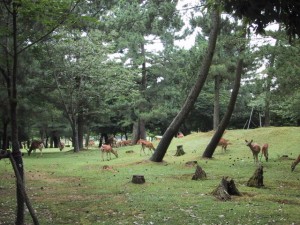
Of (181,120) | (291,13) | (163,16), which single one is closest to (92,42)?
(163,16)

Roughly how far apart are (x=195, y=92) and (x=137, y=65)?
18.4m

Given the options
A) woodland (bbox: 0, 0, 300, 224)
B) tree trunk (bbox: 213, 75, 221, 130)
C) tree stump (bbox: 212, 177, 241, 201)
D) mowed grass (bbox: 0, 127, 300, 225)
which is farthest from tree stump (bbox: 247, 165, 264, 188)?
tree trunk (bbox: 213, 75, 221, 130)

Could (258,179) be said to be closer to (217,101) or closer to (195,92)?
(195,92)

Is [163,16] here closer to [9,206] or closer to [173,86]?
[9,206]

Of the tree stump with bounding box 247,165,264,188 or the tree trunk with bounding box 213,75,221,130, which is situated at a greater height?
the tree trunk with bounding box 213,75,221,130

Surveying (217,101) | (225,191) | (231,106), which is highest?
(217,101)

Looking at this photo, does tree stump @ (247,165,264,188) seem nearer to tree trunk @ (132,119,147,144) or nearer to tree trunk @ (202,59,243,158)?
tree trunk @ (202,59,243,158)

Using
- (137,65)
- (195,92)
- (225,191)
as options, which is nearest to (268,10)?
(225,191)

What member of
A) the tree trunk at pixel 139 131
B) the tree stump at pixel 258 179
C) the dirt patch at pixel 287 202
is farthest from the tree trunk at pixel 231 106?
the tree trunk at pixel 139 131

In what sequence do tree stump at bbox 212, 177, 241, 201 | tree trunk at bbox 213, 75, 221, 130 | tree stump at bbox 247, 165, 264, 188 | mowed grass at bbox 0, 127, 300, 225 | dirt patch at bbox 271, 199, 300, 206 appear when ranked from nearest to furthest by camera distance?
mowed grass at bbox 0, 127, 300, 225
dirt patch at bbox 271, 199, 300, 206
tree stump at bbox 212, 177, 241, 201
tree stump at bbox 247, 165, 264, 188
tree trunk at bbox 213, 75, 221, 130

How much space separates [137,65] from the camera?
35656 mm

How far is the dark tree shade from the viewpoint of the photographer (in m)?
6.32

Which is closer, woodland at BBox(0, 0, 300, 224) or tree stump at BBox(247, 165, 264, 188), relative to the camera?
woodland at BBox(0, 0, 300, 224)

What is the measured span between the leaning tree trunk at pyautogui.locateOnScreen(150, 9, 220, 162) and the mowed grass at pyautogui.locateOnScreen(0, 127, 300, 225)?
38.6 inches
